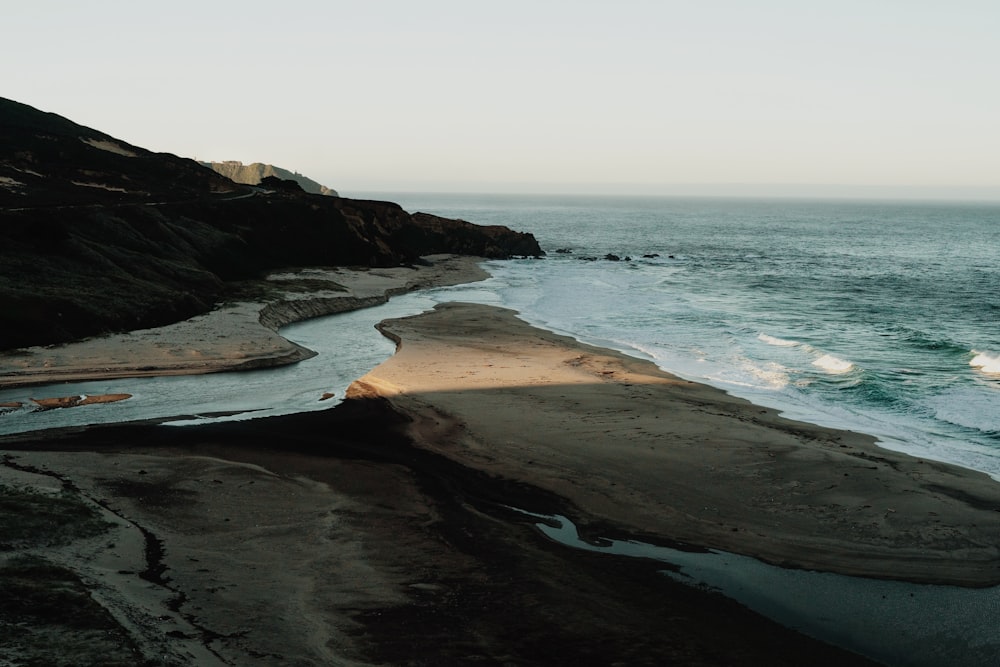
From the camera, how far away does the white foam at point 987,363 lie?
1279 inches

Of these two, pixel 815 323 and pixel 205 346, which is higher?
pixel 205 346

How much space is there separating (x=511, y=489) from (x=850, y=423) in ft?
40.4

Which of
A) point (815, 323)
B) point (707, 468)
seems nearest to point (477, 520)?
point (707, 468)

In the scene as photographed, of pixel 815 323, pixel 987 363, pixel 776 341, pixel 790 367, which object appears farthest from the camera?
pixel 815 323

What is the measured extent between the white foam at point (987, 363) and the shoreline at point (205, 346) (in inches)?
1088

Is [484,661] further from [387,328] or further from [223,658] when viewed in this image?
[387,328]

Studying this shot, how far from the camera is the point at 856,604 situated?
12703 millimetres

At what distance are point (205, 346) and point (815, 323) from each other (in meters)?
32.8

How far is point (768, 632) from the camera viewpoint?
38.3 ft

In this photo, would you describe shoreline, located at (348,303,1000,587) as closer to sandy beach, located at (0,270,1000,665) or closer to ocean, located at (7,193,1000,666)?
sandy beach, located at (0,270,1000,665)

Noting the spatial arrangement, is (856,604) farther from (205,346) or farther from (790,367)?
(205,346)

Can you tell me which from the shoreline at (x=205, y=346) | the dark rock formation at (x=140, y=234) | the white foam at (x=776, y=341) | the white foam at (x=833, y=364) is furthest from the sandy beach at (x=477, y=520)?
the white foam at (x=776, y=341)

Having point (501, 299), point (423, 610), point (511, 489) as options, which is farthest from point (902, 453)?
point (501, 299)

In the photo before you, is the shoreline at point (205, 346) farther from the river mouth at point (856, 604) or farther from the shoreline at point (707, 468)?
the river mouth at point (856, 604)
